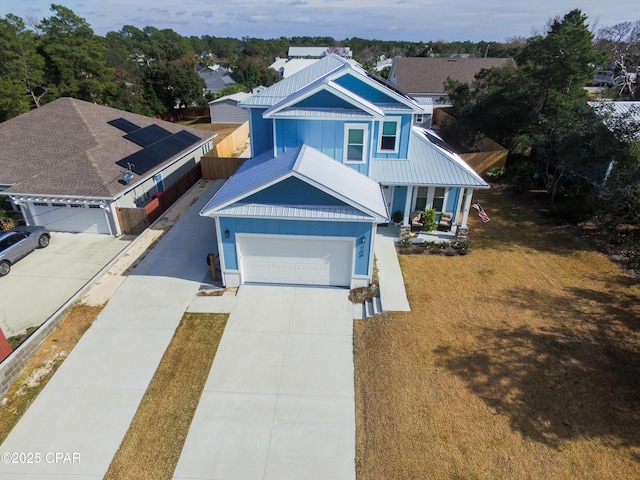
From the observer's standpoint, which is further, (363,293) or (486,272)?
(486,272)

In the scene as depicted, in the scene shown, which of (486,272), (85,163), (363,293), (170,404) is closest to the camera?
(170,404)

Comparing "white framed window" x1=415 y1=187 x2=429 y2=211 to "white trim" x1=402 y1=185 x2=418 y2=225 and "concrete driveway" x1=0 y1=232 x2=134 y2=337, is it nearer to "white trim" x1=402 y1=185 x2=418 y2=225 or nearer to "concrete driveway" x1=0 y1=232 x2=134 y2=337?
"white trim" x1=402 y1=185 x2=418 y2=225

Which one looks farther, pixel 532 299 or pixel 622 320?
pixel 532 299

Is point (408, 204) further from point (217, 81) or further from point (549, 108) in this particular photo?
point (217, 81)

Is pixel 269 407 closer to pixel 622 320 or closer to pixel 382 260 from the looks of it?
pixel 382 260

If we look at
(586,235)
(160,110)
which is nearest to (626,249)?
(586,235)

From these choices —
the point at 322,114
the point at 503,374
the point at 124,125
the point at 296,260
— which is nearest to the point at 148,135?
the point at 124,125
